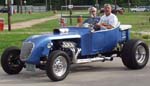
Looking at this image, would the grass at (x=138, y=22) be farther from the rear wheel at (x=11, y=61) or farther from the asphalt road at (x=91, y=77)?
the rear wheel at (x=11, y=61)

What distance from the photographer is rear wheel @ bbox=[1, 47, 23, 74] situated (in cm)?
1186

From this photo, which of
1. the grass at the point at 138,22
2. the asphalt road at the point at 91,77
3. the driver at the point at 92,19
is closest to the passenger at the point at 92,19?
the driver at the point at 92,19

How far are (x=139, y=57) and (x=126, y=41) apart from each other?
0.53 metres

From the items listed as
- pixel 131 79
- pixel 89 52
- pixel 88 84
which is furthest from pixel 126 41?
pixel 88 84

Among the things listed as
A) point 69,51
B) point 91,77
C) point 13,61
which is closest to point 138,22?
point 13,61

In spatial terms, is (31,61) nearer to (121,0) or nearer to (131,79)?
(131,79)

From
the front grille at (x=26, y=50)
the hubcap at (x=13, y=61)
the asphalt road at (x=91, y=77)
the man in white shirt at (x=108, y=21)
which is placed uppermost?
the man in white shirt at (x=108, y=21)

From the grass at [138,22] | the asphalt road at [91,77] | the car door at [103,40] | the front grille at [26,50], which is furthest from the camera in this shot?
the grass at [138,22]

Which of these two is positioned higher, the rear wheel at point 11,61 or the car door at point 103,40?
the car door at point 103,40

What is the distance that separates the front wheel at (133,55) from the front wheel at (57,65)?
2033 millimetres

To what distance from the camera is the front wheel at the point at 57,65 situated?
10.6 metres

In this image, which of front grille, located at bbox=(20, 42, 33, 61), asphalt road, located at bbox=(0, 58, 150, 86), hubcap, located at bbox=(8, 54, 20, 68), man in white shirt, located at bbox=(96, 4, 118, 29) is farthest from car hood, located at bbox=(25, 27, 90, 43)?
asphalt road, located at bbox=(0, 58, 150, 86)

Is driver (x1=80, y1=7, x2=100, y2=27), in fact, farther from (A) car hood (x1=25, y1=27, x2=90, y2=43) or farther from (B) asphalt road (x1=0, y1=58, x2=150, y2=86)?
(B) asphalt road (x1=0, y1=58, x2=150, y2=86)

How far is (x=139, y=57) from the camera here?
12.8 metres
